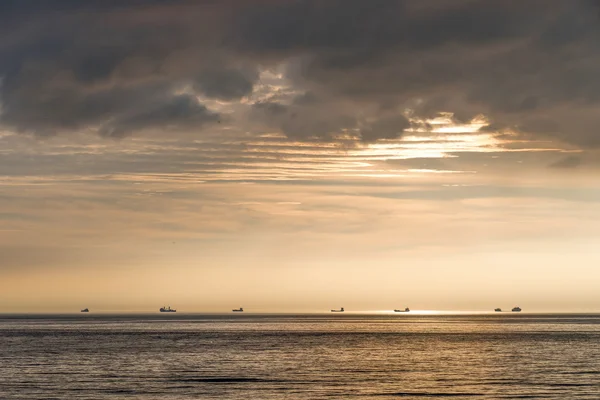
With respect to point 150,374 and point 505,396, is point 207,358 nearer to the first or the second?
point 150,374

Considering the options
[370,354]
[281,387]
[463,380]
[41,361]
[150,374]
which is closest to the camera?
[281,387]

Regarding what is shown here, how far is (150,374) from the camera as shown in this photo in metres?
126

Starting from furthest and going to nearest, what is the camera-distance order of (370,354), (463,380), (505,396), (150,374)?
(370,354) → (150,374) → (463,380) → (505,396)

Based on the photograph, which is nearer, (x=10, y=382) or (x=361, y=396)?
(x=361, y=396)

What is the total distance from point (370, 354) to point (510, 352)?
95.1 ft

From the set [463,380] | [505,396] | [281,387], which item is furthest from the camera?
[463,380]

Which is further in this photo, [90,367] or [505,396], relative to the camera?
[90,367]

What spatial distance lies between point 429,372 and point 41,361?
2629 inches

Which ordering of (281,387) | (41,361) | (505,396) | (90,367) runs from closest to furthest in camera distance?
(505,396) < (281,387) < (90,367) < (41,361)

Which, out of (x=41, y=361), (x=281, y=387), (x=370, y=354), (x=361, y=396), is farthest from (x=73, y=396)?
(x=370, y=354)

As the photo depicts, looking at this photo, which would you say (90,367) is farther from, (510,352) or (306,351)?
(510,352)

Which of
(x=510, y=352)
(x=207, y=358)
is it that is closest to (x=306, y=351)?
(x=207, y=358)

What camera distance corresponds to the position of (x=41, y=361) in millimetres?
148500

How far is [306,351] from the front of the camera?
17862 centimetres
